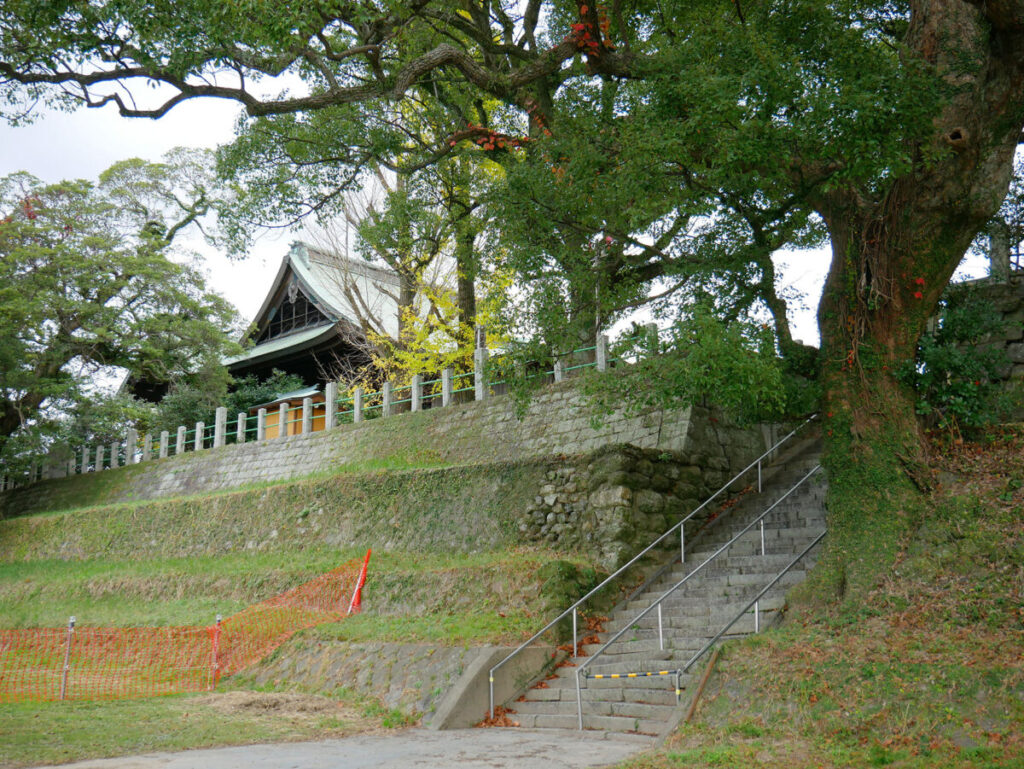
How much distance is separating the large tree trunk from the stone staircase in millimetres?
1513

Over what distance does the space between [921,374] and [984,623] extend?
10.7ft

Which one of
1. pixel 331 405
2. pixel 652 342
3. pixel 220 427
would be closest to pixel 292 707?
pixel 652 342

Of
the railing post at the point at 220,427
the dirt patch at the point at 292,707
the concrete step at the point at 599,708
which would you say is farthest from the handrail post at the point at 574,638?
the railing post at the point at 220,427

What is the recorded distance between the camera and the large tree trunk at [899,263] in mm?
8367

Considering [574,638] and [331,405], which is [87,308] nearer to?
[331,405]

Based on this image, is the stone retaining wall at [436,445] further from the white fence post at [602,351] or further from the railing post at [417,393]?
the white fence post at [602,351]

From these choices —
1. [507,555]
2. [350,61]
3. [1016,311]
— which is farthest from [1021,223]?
[350,61]

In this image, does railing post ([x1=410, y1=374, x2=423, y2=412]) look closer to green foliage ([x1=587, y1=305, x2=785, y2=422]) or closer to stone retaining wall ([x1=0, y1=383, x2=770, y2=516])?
stone retaining wall ([x1=0, y1=383, x2=770, y2=516])

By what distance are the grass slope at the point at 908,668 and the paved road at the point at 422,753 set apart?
2.56 feet

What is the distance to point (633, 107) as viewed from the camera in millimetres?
9703

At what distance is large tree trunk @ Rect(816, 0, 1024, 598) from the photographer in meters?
8.37

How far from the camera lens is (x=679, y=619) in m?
9.55

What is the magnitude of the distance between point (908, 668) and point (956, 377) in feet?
14.8

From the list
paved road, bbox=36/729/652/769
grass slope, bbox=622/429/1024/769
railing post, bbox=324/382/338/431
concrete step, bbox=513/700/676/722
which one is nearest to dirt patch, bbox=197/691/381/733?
paved road, bbox=36/729/652/769
